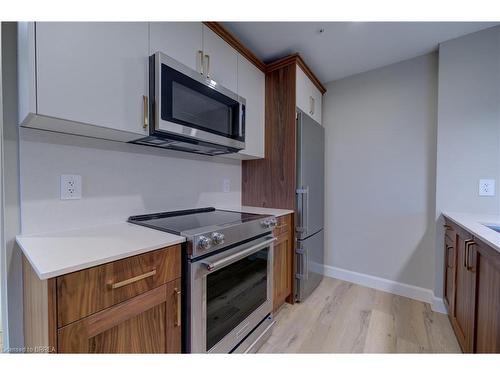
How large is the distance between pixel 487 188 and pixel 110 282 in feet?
8.23

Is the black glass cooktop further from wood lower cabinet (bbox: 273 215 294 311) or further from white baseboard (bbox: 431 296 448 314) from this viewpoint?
white baseboard (bbox: 431 296 448 314)

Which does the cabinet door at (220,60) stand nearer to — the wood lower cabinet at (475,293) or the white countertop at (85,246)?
the white countertop at (85,246)

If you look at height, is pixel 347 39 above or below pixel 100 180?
above

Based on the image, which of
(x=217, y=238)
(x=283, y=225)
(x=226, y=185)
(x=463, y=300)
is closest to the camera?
(x=217, y=238)

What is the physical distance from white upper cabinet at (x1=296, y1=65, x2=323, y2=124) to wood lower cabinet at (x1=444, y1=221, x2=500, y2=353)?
4.94 ft

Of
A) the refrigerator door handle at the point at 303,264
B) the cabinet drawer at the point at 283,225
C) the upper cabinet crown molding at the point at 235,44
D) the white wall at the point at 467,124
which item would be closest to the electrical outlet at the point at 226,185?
the cabinet drawer at the point at 283,225

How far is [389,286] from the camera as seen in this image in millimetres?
2188

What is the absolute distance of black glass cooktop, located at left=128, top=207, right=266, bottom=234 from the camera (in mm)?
1147

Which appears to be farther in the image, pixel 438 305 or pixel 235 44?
pixel 438 305

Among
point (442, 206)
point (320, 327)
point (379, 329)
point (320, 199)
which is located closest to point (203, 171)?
point (320, 199)

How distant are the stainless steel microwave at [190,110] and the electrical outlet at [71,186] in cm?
38

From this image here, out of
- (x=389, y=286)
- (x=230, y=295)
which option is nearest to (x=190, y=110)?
(x=230, y=295)

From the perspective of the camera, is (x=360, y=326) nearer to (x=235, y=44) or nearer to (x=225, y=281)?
(x=225, y=281)
